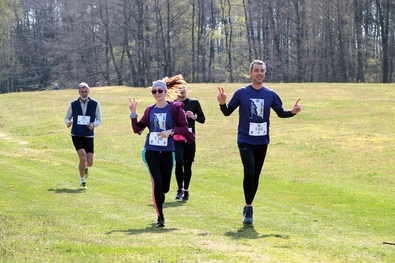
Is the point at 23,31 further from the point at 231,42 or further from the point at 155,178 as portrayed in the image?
the point at 155,178

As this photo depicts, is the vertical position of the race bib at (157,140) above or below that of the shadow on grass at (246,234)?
above

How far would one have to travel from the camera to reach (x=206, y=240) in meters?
8.07

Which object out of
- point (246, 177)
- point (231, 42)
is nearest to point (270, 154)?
point (246, 177)

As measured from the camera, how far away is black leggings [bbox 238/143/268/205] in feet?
31.8

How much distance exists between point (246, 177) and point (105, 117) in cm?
3042

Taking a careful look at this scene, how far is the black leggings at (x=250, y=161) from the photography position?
9.70 m

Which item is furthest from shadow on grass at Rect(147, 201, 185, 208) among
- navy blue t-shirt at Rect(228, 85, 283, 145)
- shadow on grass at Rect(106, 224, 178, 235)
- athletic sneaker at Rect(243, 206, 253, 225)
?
navy blue t-shirt at Rect(228, 85, 283, 145)

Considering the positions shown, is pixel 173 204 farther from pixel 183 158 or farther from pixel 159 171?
pixel 159 171

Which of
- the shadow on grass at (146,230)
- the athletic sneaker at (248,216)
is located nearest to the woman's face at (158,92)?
the shadow on grass at (146,230)

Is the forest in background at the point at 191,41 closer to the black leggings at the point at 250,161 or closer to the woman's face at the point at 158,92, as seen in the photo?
the black leggings at the point at 250,161

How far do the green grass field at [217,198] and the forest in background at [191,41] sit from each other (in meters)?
41.8

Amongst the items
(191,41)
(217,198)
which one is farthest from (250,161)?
(191,41)

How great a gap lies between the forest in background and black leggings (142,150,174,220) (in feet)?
218

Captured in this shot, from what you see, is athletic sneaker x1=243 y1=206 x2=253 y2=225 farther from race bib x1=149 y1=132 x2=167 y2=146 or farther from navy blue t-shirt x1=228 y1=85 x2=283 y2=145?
race bib x1=149 y1=132 x2=167 y2=146
